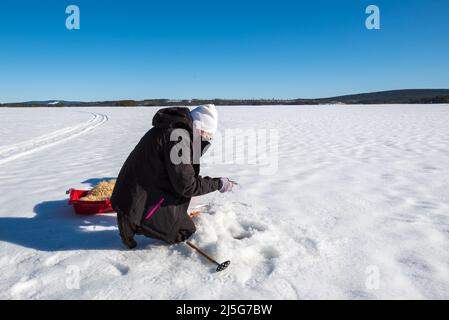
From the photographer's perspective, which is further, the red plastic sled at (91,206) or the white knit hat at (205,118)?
the red plastic sled at (91,206)

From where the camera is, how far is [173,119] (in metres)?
2.36

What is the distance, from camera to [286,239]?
2.86 m

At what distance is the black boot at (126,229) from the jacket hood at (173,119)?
2.44 ft

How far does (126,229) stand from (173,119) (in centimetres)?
93

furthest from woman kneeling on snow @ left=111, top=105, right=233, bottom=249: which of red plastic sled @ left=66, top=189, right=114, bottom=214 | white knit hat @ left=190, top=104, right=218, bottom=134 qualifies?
red plastic sled @ left=66, top=189, right=114, bottom=214

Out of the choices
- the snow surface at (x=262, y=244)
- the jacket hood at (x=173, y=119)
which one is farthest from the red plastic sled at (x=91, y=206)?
the jacket hood at (x=173, y=119)

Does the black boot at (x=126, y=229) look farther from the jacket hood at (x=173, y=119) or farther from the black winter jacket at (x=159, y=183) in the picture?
the jacket hood at (x=173, y=119)

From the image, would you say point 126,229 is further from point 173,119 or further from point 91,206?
point 91,206

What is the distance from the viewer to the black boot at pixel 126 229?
2510 mm
